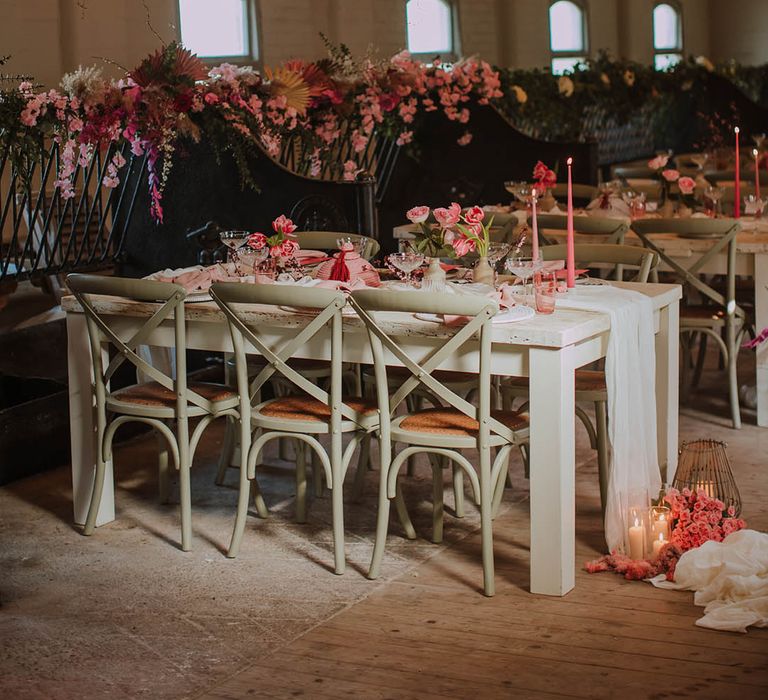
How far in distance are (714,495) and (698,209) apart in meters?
2.86

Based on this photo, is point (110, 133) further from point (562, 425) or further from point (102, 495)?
point (562, 425)

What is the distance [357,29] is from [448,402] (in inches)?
374

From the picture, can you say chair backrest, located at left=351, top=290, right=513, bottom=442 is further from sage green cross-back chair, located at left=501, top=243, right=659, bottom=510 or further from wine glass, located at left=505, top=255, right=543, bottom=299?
sage green cross-back chair, located at left=501, top=243, right=659, bottom=510

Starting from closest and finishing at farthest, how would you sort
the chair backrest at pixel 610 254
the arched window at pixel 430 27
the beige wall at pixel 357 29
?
the chair backrest at pixel 610 254 < the beige wall at pixel 357 29 < the arched window at pixel 430 27

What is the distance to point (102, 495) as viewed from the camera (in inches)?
177

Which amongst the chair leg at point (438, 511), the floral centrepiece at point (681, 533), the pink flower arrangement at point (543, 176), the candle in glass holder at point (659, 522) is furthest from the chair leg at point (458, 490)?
the pink flower arrangement at point (543, 176)

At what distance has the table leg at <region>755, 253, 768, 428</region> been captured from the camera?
18.0ft

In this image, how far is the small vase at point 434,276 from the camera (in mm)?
4098

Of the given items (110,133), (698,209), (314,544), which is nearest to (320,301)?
(314,544)

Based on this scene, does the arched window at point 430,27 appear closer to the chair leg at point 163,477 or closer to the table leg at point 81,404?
the chair leg at point 163,477

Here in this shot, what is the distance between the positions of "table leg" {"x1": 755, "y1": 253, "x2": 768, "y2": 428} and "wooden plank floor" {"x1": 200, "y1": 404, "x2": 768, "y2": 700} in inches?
74.2

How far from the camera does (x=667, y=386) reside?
4387 mm

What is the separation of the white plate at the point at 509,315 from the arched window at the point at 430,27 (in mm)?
10111

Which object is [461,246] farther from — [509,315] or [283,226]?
[283,226]
